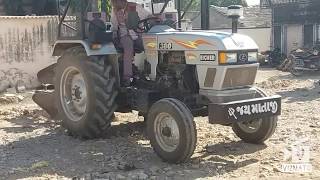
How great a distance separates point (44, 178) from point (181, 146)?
1.77m

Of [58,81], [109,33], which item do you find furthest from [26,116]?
[109,33]

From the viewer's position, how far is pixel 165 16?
898 centimetres

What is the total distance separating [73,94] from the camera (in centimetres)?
906

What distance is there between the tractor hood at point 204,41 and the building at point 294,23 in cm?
2172

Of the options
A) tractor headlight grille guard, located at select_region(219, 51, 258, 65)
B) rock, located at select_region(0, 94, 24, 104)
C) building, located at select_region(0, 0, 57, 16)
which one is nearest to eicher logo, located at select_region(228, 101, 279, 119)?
tractor headlight grille guard, located at select_region(219, 51, 258, 65)

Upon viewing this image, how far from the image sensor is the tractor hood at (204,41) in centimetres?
711

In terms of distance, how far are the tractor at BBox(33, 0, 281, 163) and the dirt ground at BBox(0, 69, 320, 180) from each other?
28 cm

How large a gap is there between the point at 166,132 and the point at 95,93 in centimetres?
153

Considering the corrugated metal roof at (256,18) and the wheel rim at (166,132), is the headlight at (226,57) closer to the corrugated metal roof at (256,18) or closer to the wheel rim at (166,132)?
the wheel rim at (166,132)

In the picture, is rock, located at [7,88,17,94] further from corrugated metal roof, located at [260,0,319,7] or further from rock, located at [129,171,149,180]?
corrugated metal roof, located at [260,0,319,7]

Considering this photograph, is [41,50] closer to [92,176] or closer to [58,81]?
[58,81]

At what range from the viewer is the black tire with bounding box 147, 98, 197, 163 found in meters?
6.79

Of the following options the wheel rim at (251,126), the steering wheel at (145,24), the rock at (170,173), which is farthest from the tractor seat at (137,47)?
the rock at (170,173)

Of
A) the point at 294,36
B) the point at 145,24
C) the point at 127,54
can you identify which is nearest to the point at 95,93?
the point at 127,54
